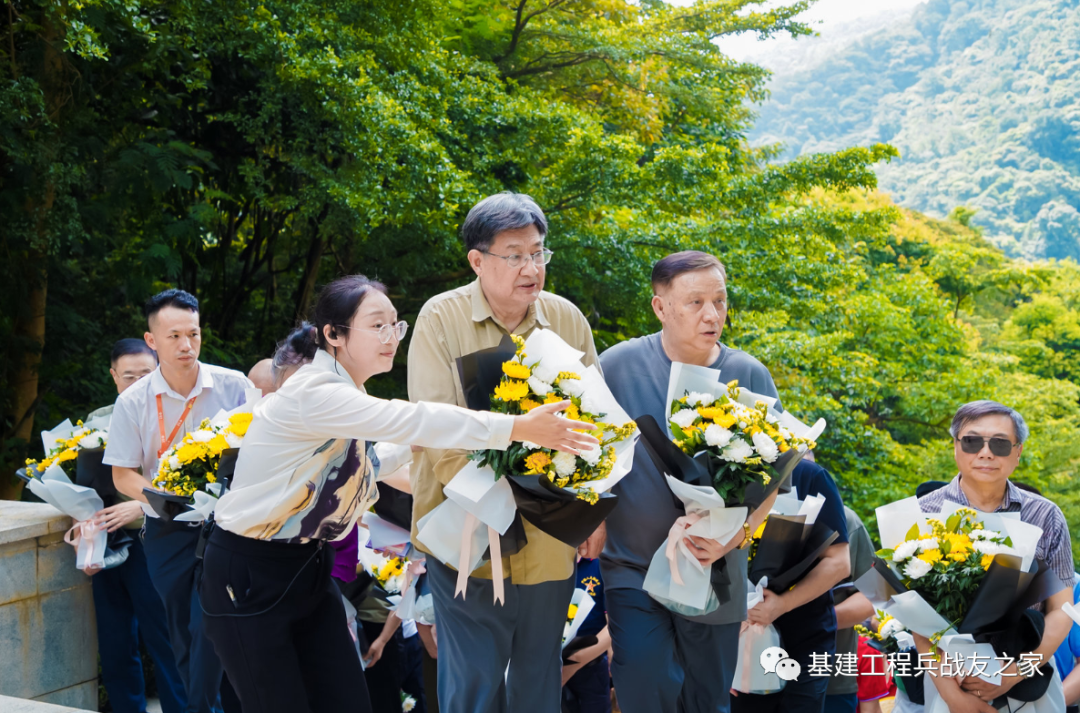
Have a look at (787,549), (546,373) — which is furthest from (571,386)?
(787,549)

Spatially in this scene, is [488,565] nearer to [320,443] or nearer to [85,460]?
[320,443]

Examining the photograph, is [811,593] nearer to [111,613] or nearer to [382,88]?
[111,613]

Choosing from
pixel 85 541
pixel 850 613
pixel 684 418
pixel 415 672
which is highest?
pixel 684 418

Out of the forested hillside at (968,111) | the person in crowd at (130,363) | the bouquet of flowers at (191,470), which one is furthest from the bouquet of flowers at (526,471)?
the forested hillside at (968,111)

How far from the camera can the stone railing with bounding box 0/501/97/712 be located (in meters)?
4.61

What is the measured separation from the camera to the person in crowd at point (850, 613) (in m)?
4.25

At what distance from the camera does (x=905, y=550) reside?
367cm

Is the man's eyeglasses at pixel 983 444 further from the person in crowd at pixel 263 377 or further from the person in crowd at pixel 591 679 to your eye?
the person in crowd at pixel 263 377

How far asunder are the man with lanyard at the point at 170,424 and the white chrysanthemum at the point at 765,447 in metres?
2.68

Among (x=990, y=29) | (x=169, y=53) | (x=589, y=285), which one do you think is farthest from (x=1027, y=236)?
(x=169, y=53)

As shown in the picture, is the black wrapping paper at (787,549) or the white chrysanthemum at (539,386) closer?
the white chrysanthemum at (539,386)

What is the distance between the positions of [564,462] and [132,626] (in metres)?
3.34

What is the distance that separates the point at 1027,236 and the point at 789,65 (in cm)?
5724

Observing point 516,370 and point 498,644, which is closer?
point 516,370
